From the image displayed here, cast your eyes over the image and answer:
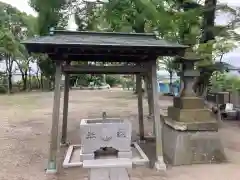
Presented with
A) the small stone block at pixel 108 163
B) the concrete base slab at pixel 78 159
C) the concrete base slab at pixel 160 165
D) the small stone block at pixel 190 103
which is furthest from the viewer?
the small stone block at pixel 190 103

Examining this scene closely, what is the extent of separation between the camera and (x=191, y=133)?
5.89m

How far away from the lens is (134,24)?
8883 mm

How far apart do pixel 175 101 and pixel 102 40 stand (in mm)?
2255

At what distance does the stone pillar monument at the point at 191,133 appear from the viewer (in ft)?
19.2

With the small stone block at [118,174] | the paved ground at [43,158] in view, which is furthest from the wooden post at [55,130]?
the small stone block at [118,174]

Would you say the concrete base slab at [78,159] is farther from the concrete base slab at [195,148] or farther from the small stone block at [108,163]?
the concrete base slab at [195,148]

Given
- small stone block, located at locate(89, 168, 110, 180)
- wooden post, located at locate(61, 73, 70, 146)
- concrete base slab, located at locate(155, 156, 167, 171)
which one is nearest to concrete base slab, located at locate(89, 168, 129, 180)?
small stone block, located at locate(89, 168, 110, 180)

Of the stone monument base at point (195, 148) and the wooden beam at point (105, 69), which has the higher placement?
the wooden beam at point (105, 69)

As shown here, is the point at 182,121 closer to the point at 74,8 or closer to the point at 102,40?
the point at 102,40

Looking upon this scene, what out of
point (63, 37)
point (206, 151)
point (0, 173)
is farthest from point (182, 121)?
point (0, 173)

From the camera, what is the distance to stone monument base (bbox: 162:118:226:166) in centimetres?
584

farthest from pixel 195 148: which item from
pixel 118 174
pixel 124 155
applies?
pixel 118 174

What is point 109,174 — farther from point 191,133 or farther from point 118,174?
point 191,133

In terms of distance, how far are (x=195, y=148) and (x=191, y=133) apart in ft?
1.05
